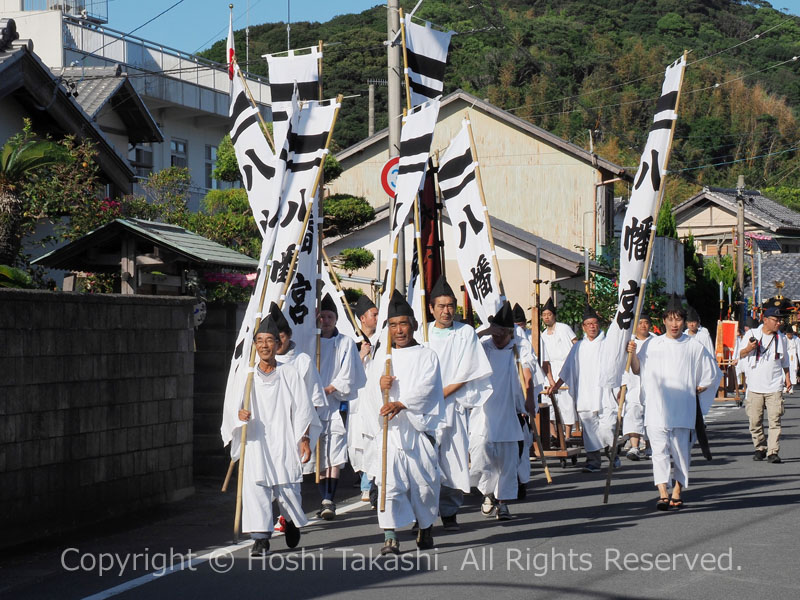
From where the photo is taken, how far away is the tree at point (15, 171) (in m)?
13.1

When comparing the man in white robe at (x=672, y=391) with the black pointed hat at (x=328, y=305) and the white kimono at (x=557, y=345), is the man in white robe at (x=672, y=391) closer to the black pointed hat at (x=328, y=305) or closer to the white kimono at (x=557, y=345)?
the black pointed hat at (x=328, y=305)

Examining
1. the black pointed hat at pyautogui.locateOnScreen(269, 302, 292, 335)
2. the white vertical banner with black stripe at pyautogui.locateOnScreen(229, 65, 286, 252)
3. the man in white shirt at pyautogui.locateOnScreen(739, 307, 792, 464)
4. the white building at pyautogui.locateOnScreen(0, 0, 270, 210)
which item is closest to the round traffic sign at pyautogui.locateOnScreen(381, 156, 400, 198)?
the white vertical banner with black stripe at pyautogui.locateOnScreen(229, 65, 286, 252)

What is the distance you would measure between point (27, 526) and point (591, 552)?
166 inches

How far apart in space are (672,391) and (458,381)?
251 centimetres

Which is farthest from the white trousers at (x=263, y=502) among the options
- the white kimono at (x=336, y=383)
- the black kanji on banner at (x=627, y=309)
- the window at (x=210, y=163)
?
the window at (x=210, y=163)

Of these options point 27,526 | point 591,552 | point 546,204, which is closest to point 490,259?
point 591,552

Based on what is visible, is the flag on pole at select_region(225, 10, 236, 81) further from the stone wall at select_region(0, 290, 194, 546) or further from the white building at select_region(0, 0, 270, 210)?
the white building at select_region(0, 0, 270, 210)

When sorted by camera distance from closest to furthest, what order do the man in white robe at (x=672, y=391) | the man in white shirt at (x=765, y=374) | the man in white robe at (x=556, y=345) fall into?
the man in white robe at (x=672, y=391)
the man in white shirt at (x=765, y=374)
the man in white robe at (x=556, y=345)

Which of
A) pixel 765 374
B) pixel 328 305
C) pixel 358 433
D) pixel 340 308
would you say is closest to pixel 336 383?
pixel 358 433

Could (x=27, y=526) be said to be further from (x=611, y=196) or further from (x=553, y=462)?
(x=611, y=196)

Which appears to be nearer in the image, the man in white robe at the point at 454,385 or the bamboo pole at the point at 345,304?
the man in white robe at the point at 454,385

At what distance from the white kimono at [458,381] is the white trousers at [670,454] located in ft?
6.55

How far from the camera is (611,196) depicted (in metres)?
37.4

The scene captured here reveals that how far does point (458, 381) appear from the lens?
9234 mm
